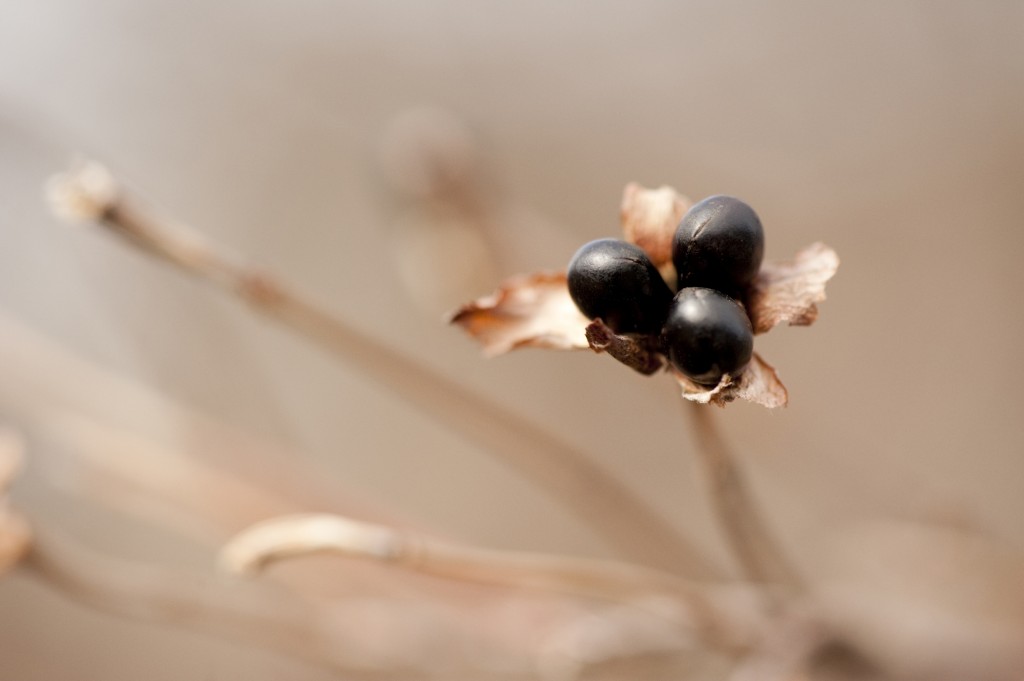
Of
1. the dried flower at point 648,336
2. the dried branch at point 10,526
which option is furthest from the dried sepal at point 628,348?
the dried branch at point 10,526

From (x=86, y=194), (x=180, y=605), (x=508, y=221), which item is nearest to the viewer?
(x=86, y=194)

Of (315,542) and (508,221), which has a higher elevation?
(508,221)

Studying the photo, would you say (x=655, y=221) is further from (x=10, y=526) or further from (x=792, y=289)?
(x=10, y=526)

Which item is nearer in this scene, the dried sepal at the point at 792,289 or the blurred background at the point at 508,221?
the dried sepal at the point at 792,289

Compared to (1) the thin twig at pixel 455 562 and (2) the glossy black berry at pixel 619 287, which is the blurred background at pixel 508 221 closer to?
(1) the thin twig at pixel 455 562

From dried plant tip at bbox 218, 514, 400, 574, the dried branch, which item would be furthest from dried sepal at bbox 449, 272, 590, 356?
the dried branch

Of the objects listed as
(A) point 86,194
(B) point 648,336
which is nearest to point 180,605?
(A) point 86,194

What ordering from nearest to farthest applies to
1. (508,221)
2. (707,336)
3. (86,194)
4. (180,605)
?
(707,336), (86,194), (180,605), (508,221)
